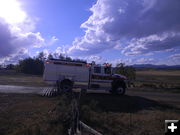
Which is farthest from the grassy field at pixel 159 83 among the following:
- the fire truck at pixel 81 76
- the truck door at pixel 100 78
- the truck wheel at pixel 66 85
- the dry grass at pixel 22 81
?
the dry grass at pixel 22 81

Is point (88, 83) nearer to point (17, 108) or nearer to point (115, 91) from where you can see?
point (115, 91)

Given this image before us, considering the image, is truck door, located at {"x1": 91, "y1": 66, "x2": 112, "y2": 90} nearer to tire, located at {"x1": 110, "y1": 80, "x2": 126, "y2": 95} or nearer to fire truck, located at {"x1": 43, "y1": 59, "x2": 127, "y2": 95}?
fire truck, located at {"x1": 43, "y1": 59, "x2": 127, "y2": 95}

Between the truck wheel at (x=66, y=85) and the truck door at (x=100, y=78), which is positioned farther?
the truck door at (x=100, y=78)

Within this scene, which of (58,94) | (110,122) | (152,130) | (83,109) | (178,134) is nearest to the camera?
(178,134)

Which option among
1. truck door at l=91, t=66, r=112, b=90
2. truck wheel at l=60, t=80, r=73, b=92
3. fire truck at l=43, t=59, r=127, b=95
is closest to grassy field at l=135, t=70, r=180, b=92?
fire truck at l=43, t=59, r=127, b=95

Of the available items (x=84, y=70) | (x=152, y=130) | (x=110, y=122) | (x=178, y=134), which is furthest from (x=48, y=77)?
(x=178, y=134)

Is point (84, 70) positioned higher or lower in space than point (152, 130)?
higher

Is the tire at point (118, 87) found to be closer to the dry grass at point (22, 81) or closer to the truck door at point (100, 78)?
the truck door at point (100, 78)

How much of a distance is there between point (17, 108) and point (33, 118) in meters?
2.81

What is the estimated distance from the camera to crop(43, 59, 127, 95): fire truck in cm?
1908

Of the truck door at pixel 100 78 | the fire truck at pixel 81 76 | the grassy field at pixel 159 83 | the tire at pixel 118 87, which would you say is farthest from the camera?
the grassy field at pixel 159 83

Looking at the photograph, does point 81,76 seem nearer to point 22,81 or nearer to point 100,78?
point 100,78

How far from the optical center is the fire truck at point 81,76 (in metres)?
19.1

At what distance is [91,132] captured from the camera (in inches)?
307
